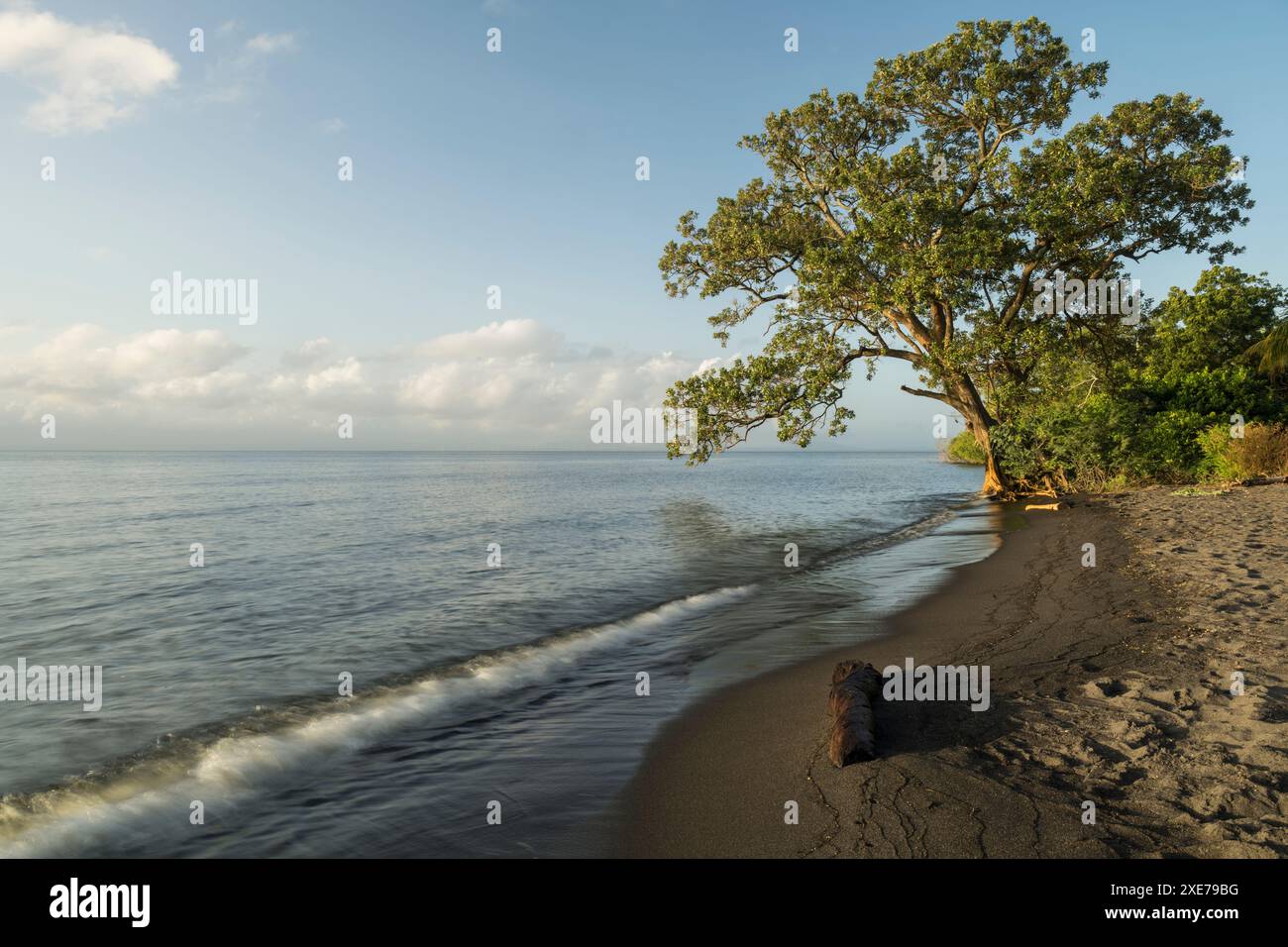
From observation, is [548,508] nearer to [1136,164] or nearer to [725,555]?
[725,555]

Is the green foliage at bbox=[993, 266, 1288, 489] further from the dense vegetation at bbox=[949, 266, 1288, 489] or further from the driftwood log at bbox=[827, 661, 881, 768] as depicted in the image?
the driftwood log at bbox=[827, 661, 881, 768]

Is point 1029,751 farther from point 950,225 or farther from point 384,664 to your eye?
point 950,225

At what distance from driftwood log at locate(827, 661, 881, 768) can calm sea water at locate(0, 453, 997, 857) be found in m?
1.84

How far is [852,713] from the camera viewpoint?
20.5ft

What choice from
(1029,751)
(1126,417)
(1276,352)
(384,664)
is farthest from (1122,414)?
(384,664)

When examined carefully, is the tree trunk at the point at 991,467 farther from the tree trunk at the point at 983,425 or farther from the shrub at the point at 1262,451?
the shrub at the point at 1262,451

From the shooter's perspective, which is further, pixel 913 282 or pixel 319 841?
pixel 913 282

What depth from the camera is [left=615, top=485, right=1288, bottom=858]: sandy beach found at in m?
4.47

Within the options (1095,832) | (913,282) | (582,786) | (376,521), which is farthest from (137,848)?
(376,521)

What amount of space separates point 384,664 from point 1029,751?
8.47 m

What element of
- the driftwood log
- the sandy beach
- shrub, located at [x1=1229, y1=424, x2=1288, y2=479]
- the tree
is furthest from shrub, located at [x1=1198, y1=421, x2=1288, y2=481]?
the driftwood log

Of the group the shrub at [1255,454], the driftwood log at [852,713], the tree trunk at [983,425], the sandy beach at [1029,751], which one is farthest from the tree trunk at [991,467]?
the driftwood log at [852,713]

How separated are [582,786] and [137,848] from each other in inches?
139

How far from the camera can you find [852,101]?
29.7m
